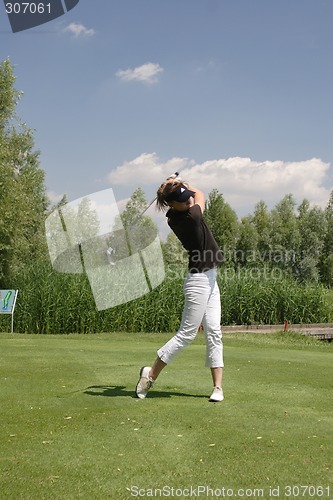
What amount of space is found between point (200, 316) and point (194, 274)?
368 mm

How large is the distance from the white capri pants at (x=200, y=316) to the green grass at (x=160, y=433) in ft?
1.22

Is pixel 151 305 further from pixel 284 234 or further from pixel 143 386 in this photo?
pixel 284 234

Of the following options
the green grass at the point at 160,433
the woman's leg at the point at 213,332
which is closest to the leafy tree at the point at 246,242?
the green grass at the point at 160,433

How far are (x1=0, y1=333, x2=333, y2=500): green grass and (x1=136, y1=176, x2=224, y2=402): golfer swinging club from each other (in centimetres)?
31

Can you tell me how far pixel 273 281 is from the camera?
19.0m

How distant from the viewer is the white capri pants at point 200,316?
509cm

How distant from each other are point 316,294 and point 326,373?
40.8 ft

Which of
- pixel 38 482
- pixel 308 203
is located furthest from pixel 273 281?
pixel 308 203

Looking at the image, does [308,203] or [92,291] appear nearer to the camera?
[92,291]

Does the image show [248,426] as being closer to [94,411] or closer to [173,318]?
[94,411]

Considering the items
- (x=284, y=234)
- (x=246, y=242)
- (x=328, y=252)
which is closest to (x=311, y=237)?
(x=328, y=252)

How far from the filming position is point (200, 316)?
513cm

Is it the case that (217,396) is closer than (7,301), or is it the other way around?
(217,396)

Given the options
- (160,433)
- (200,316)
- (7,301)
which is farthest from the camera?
(7,301)
